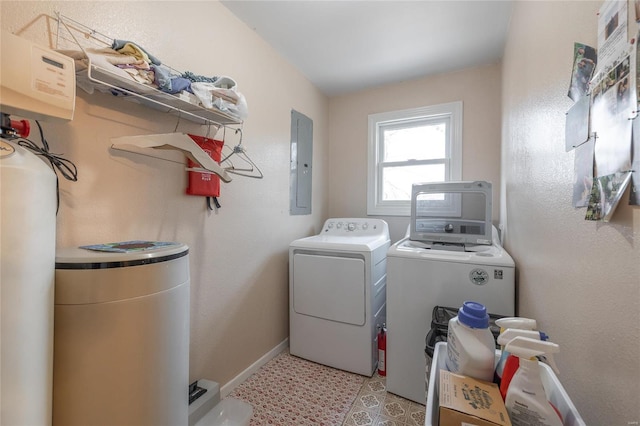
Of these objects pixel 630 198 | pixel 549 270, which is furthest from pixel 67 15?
pixel 549 270

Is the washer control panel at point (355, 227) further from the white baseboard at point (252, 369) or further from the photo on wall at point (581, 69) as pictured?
the photo on wall at point (581, 69)

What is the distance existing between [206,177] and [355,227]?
1.48 metres

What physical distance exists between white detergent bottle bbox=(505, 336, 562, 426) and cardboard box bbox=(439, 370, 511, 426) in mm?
31

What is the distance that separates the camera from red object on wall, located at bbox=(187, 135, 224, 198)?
1.57m

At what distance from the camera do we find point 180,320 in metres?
1.04

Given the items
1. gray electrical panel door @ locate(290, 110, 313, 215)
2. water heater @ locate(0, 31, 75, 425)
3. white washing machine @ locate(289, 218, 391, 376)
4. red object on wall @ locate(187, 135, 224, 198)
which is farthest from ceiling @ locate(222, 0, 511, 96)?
white washing machine @ locate(289, 218, 391, 376)

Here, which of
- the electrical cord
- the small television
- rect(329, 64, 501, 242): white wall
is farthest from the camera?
rect(329, 64, 501, 242): white wall

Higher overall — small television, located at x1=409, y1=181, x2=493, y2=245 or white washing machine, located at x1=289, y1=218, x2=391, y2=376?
small television, located at x1=409, y1=181, x2=493, y2=245

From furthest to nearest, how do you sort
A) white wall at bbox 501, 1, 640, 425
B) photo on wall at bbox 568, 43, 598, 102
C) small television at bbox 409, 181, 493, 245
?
small television at bbox 409, 181, 493, 245
photo on wall at bbox 568, 43, 598, 102
white wall at bbox 501, 1, 640, 425

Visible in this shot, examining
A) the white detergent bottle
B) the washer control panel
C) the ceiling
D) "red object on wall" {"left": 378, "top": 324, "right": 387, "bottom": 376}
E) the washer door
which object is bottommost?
"red object on wall" {"left": 378, "top": 324, "right": 387, "bottom": 376}

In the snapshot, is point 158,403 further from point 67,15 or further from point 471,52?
point 471,52

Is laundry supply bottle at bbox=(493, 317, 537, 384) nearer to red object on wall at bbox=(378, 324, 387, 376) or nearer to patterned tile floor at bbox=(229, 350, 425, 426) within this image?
patterned tile floor at bbox=(229, 350, 425, 426)

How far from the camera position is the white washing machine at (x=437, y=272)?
5.08ft

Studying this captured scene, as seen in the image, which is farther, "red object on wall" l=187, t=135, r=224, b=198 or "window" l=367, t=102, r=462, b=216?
"window" l=367, t=102, r=462, b=216
